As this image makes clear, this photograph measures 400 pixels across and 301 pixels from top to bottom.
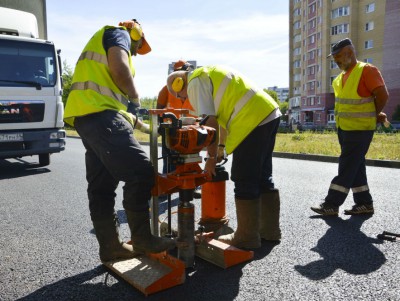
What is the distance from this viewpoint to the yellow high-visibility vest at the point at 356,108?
435cm

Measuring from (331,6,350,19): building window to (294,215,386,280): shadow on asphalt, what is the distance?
56288 millimetres

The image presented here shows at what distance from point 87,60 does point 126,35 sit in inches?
13.1

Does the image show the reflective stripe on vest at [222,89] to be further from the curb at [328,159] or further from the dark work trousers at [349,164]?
the curb at [328,159]

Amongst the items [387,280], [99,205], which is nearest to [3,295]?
[99,205]

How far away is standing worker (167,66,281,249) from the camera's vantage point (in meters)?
3.02

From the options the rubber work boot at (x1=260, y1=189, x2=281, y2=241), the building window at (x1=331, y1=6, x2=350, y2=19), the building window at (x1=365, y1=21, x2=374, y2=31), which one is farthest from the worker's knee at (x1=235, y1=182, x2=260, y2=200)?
the building window at (x1=331, y1=6, x2=350, y2=19)

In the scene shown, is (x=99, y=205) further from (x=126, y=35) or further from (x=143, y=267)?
(x=126, y=35)

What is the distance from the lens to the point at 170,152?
110 inches

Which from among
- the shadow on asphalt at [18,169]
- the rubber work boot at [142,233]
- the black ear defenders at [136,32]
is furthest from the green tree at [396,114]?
the rubber work boot at [142,233]

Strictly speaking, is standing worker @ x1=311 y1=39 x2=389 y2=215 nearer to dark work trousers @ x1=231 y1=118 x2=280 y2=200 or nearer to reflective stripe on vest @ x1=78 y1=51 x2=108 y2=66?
dark work trousers @ x1=231 y1=118 x2=280 y2=200

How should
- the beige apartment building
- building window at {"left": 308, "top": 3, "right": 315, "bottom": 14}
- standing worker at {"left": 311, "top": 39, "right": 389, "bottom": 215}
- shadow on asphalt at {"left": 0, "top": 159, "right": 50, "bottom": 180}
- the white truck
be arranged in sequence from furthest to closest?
building window at {"left": 308, "top": 3, "right": 315, "bottom": 14}, the beige apartment building, shadow on asphalt at {"left": 0, "top": 159, "right": 50, "bottom": 180}, the white truck, standing worker at {"left": 311, "top": 39, "right": 389, "bottom": 215}

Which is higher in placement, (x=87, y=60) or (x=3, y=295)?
(x=87, y=60)

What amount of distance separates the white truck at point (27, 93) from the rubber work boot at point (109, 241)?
542 centimetres

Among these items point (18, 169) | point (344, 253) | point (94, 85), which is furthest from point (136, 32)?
point (18, 169)
